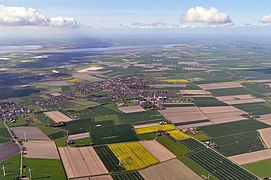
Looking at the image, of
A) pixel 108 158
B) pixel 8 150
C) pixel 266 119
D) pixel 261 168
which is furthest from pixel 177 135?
pixel 8 150

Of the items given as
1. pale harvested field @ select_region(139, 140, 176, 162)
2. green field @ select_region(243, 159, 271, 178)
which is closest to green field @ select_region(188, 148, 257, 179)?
green field @ select_region(243, 159, 271, 178)

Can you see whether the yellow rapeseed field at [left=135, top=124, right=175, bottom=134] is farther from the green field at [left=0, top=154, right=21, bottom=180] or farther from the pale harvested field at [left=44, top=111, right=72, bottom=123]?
the green field at [left=0, top=154, right=21, bottom=180]

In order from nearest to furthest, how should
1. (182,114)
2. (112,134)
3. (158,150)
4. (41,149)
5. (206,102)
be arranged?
1. (158,150)
2. (41,149)
3. (112,134)
4. (182,114)
5. (206,102)

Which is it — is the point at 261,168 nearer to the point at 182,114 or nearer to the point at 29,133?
the point at 182,114

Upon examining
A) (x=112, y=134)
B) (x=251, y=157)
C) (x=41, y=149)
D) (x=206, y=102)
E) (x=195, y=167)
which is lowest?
(x=206, y=102)

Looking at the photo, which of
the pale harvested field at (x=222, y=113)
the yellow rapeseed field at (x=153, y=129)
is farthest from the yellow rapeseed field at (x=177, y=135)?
the pale harvested field at (x=222, y=113)

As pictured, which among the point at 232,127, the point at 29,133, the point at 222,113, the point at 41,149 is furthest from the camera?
the point at 222,113
